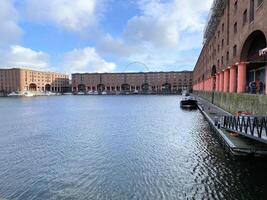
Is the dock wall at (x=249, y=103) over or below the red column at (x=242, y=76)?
below

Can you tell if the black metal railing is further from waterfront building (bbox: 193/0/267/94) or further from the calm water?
waterfront building (bbox: 193/0/267/94)

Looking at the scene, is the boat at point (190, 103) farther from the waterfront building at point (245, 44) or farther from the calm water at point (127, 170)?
the calm water at point (127, 170)

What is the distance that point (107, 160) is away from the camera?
52.1 feet

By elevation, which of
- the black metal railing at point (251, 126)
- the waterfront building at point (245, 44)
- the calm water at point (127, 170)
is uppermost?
the waterfront building at point (245, 44)

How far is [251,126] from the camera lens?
14977mm

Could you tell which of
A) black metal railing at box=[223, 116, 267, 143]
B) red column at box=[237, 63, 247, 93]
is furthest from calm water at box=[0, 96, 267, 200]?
red column at box=[237, 63, 247, 93]

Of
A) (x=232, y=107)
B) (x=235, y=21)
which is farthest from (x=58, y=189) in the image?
(x=235, y=21)

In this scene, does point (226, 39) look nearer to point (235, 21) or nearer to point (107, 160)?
point (235, 21)

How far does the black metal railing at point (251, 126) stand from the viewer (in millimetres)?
13648

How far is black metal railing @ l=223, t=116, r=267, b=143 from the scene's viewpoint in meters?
13.6

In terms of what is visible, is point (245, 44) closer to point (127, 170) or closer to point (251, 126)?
point (251, 126)

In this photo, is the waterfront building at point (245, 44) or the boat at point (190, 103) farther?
the boat at point (190, 103)

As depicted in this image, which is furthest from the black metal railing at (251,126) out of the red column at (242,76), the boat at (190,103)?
the boat at (190,103)

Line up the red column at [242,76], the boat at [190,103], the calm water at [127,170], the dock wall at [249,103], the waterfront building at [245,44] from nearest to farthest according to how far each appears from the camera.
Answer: the calm water at [127,170] → the dock wall at [249,103] → the waterfront building at [245,44] → the red column at [242,76] → the boat at [190,103]
